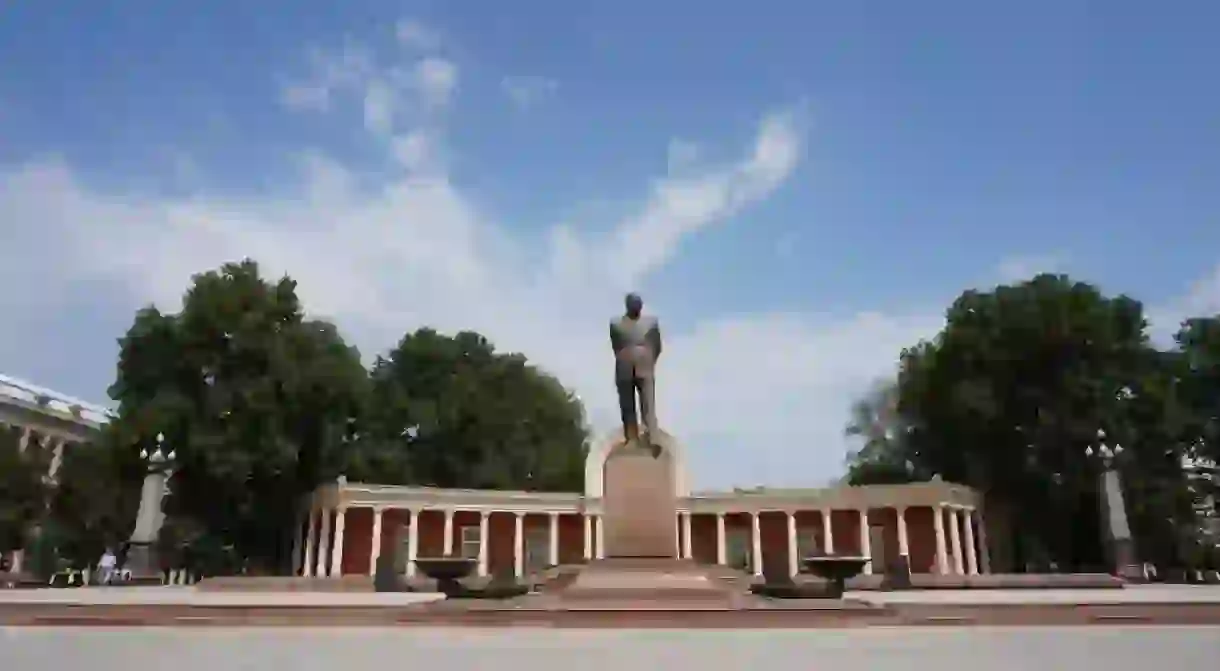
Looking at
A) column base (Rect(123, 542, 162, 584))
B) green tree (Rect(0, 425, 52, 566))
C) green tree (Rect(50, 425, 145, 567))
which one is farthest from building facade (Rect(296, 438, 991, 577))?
green tree (Rect(0, 425, 52, 566))

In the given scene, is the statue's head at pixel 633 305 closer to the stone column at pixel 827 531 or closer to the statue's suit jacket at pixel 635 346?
the statue's suit jacket at pixel 635 346

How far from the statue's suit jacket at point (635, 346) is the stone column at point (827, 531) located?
29178 millimetres

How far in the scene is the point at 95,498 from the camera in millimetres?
36031

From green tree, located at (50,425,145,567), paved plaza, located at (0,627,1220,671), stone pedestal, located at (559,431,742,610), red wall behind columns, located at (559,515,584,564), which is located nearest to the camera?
paved plaza, located at (0,627,1220,671)

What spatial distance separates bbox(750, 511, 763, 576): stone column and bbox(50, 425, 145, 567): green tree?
2693 centimetres

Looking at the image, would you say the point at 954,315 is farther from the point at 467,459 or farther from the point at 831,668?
the point at 831,668

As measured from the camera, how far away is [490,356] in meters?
55.2

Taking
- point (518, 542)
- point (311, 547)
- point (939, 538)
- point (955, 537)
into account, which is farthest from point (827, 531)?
point (311, 547)

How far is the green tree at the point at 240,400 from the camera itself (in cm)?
3497

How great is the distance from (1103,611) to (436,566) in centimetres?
1103

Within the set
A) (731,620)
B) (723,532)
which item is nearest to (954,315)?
(723,532)

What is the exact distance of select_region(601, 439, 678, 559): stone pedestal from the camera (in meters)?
14.2

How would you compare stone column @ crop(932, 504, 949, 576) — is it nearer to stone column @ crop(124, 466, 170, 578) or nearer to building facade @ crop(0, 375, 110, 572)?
stone column @ crop(124, 466, 170, 578)

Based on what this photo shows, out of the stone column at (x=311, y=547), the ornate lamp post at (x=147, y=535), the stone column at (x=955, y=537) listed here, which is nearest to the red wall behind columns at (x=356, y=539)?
the stone column at (x=311, y=547)
